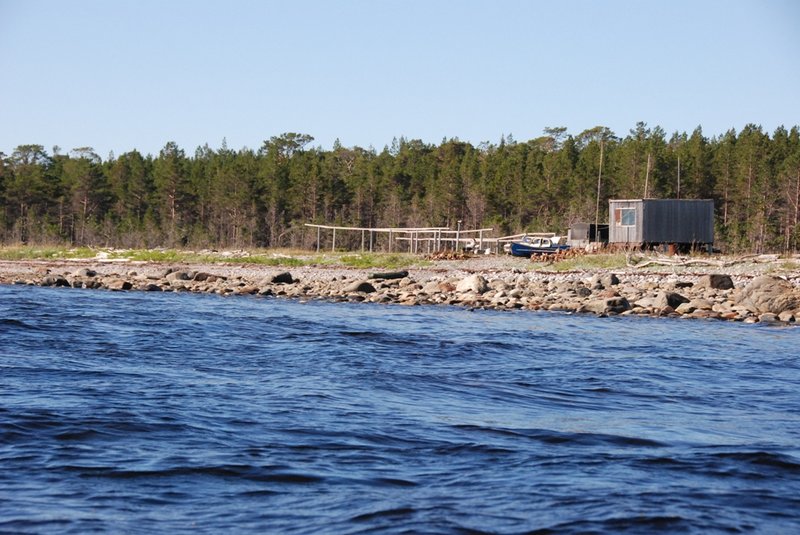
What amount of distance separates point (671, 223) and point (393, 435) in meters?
34.8

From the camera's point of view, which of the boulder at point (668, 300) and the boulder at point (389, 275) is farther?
the boulder at point (389, 275)

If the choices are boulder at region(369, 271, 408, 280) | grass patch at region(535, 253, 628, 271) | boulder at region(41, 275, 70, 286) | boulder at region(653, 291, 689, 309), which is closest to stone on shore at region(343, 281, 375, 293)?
boulder at region(369, 271, 408, 280)

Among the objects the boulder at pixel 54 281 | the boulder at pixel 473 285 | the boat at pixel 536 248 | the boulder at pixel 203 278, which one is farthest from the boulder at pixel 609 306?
the boat at pixel 536 248

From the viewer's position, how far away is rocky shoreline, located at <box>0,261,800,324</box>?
20.8 m

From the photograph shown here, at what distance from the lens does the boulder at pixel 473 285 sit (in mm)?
25927

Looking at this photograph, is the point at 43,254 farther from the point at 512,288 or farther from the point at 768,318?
the point at 768,318

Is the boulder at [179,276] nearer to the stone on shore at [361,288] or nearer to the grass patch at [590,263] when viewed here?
the stone on shore at [361,288]

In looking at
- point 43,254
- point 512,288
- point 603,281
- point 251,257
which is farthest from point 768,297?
point 43,254

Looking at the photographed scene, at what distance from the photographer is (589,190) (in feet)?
224

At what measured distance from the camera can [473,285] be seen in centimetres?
2611

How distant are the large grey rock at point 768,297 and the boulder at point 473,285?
7.16 meters

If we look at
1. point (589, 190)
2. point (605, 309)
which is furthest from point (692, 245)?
point (589, 190)

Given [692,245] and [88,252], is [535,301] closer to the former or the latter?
[692,245]

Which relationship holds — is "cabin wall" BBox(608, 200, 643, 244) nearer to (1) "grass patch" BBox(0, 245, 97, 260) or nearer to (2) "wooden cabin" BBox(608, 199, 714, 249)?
(2) "wooden cabin" BBox(608, 199, 714, 249)
